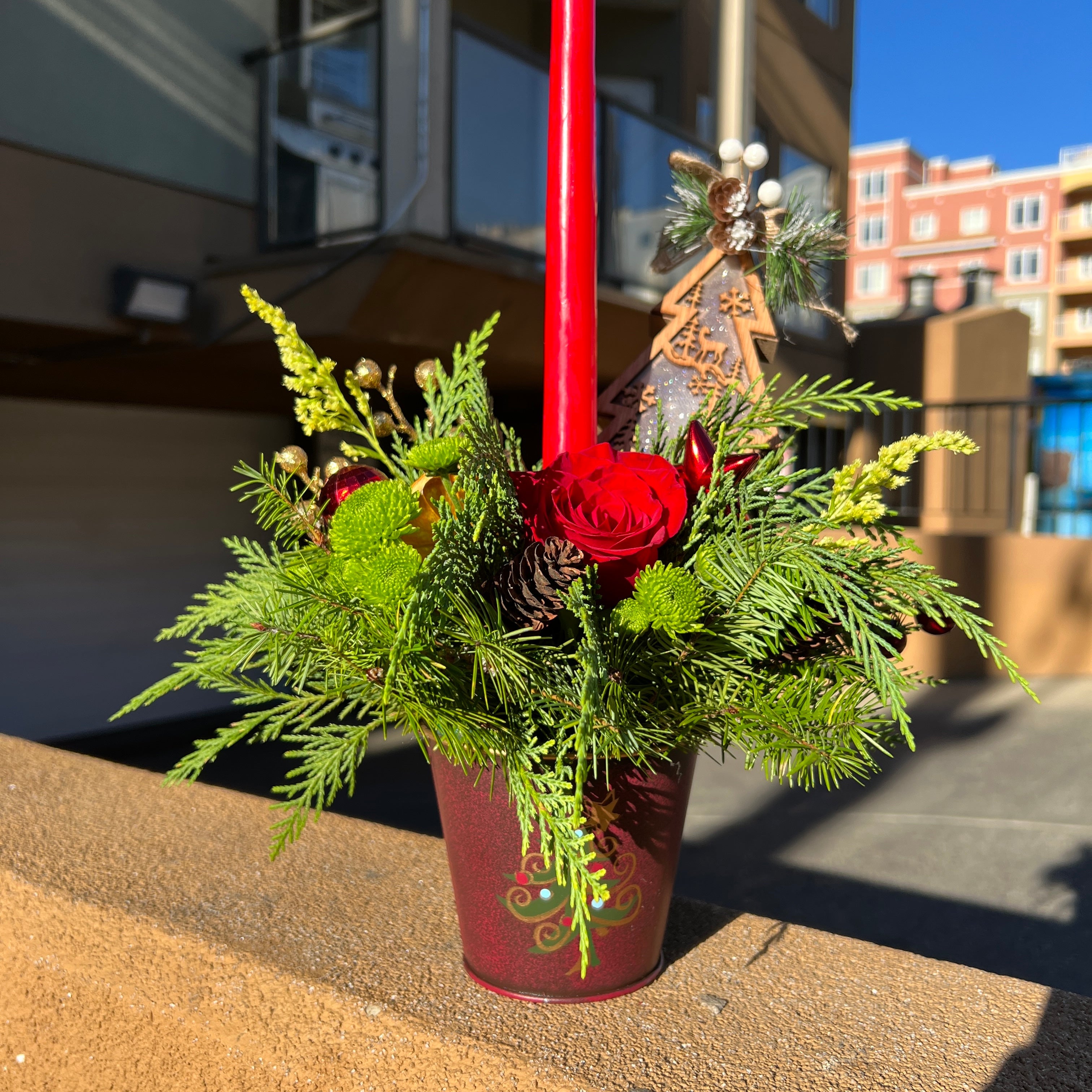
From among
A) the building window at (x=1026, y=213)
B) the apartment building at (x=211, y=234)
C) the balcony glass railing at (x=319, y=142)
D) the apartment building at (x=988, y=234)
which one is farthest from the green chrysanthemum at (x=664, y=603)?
the building window at (x=1026, y=213)

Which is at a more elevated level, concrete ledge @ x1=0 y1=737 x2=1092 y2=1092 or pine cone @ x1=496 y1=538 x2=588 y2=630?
pine cone @ x1=496 y1=538 x2=588 y2=630

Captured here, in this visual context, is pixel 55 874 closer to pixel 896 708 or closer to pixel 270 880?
pixel 270 880

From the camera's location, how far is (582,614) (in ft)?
2.77

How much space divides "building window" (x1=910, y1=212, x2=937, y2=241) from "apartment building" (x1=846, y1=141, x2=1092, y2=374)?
0.04 metres

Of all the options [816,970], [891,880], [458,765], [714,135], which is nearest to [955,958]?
[891,880]

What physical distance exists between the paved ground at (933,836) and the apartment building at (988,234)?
33.0 meters

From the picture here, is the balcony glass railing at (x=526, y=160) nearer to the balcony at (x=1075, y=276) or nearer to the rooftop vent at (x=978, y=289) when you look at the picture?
the rooftop vent at (x=978, y=289)

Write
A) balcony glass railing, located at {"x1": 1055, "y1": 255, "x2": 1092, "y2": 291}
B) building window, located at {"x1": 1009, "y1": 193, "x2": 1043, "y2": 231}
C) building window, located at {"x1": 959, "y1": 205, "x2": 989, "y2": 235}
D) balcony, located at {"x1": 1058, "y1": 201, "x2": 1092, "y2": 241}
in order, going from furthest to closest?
building window, located at {"x1": 959, "y1": 205, "x2": 989, "y2": 235}
building window, located at {"x1": 1009, "y1": 193, "x2": 1043, "y2": 231}
balcony glass railing, located at {"x1": 1055, "y1": 255, "x2": 1092, "y2": 291}
balcony, located at {"x1": 1058, "y1": 201, "x2": 1092, "y2": 241}

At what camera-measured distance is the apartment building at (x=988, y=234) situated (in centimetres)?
3756

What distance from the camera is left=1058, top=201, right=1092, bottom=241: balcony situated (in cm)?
3694

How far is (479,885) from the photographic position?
980 mm

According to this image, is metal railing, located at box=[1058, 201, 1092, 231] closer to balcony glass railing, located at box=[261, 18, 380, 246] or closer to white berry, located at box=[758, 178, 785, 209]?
balcony glass railing, located at box=[261, 18, 380, 246]

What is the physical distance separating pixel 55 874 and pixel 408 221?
3.89m

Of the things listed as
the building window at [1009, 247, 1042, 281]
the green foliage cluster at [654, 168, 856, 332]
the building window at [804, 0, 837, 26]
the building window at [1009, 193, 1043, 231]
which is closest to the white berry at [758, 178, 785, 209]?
the green foliage cluster at [654, 168, 856, 332]
